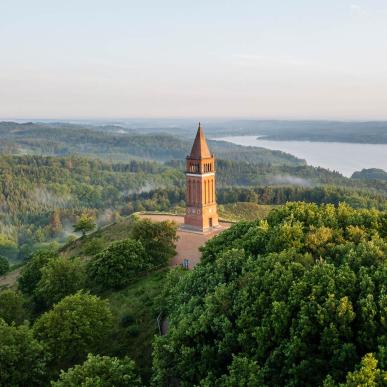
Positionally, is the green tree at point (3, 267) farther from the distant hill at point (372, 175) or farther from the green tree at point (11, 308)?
the distant hill at point (372, 175)

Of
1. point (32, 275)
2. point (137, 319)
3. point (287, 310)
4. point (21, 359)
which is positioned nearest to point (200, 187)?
point (32, 275)

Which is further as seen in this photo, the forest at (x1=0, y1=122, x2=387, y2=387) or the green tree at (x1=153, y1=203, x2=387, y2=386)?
the forest at (x1=0, y1=122, x2=387, y2=387)

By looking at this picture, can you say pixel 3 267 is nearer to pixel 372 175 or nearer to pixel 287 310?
pixel 287 310

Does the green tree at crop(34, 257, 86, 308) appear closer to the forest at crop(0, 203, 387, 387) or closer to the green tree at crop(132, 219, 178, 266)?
the forest at crop(0, 203, 387, 387)

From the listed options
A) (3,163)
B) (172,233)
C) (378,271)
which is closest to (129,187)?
(3,163)

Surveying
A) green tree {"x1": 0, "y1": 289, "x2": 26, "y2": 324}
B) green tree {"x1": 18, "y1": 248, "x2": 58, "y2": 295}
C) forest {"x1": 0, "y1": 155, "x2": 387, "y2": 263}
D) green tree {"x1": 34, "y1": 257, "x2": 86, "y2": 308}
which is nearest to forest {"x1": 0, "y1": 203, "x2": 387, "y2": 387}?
green tree {"x1": 0, "y1": 289, "x2": 26, "y2": 324}

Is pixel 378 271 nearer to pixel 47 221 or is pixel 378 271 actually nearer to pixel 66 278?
pixel 66 278
